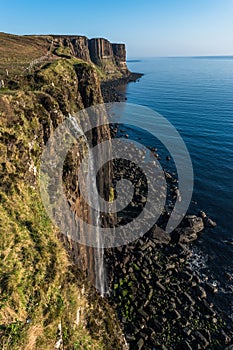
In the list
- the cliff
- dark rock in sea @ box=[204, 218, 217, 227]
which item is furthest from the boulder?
the cliff

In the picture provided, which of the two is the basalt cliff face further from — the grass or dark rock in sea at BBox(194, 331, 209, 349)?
dark rock in sea at BBox(194, 331, 209, 349)

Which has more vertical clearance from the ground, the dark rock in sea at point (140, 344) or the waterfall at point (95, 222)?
the waterfall at point (95, 222)

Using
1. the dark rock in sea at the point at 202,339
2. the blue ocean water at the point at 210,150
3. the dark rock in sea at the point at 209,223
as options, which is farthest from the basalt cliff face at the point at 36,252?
the dark rock in sea at the point at 209,223

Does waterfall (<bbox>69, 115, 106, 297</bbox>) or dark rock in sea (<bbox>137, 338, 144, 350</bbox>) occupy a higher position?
waterfall (<bbox>69, 115, 106, 297</bbox>)

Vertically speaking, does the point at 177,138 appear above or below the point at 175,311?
above

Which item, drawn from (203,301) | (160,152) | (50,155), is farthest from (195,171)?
(50,155)

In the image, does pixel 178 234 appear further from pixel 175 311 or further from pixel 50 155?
pixel 50 155

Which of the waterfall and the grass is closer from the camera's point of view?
the waterfall

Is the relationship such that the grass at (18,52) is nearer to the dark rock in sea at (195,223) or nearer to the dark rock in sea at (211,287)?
the dark rock in sea at (195,223)
